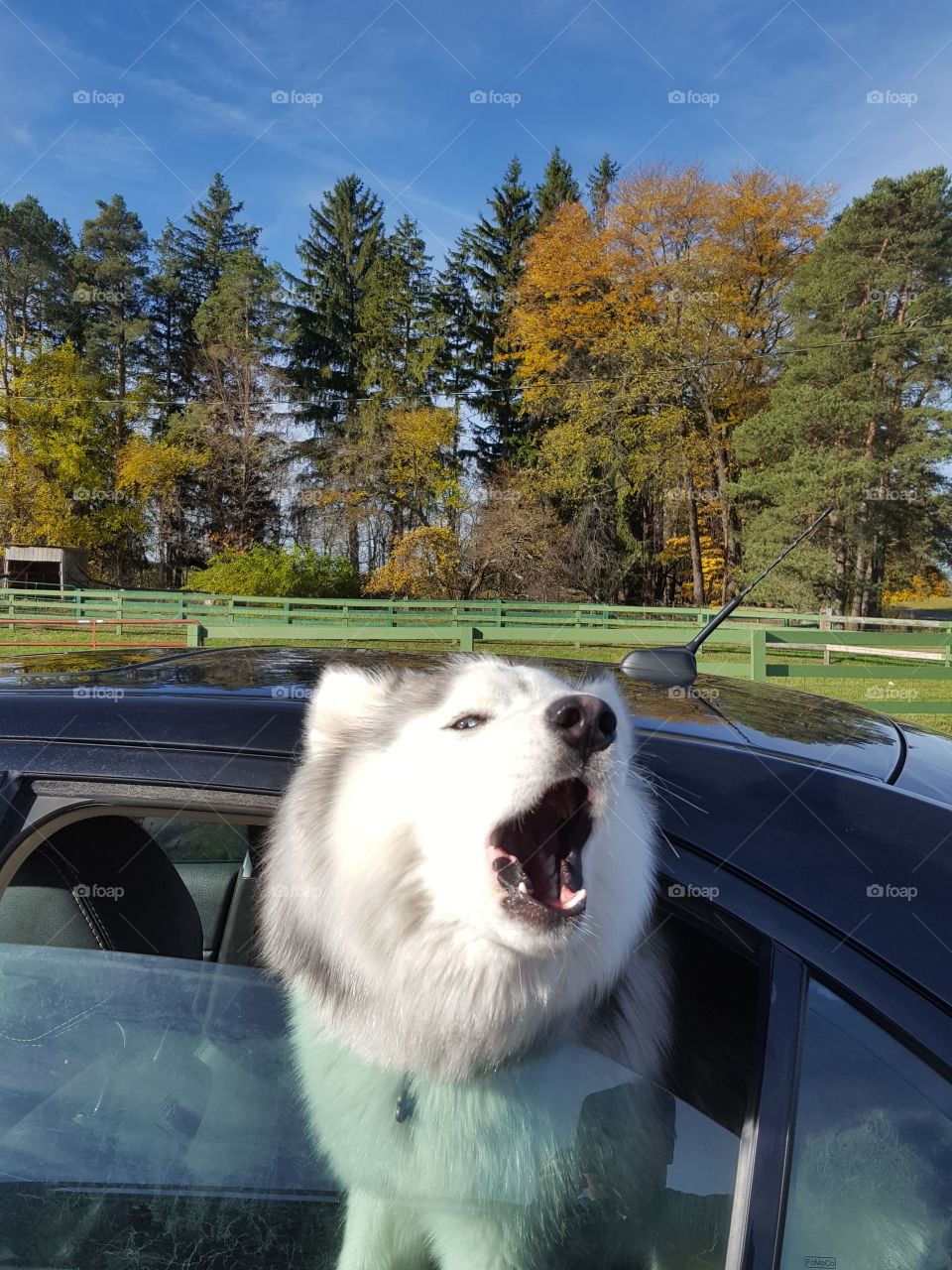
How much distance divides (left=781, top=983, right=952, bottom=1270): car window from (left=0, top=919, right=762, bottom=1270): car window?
4.1 inches

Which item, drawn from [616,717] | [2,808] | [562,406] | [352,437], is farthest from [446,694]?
[352,437]

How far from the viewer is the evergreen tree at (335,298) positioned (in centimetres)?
4197

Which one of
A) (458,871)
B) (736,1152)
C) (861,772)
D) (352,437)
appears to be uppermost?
(352,437)

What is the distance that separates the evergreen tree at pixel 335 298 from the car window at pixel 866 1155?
42.4 meters

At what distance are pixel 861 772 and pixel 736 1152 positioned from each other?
64 cm

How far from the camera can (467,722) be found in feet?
4.80

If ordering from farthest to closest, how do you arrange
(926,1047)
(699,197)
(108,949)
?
(699,197), (108,949), (926,1047)

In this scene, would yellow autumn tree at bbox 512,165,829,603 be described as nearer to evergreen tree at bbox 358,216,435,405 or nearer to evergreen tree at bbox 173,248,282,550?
evergreen tree at bbox 358,216,435,405

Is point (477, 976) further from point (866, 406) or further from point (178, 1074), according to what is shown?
point (866, 406)

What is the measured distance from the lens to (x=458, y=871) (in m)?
1.33

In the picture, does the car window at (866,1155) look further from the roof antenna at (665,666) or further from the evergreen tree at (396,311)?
the evergreen tree at (396,311)

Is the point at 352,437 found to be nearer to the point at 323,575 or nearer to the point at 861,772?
the point at 323,575

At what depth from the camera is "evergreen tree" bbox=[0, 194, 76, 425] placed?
38.7 m

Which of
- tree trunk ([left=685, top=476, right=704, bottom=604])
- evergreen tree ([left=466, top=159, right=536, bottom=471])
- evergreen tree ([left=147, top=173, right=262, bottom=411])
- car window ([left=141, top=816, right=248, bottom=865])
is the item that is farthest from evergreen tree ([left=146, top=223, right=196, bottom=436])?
car window ([left=141, top=816, right=248, bottom=865])
